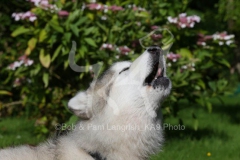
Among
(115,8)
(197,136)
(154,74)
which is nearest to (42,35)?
(115,8)

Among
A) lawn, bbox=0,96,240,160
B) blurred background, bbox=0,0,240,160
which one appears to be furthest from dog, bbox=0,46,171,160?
blurred background, bbox=0,0,240,160

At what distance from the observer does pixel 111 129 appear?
4.57m

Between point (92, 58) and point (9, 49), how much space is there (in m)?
3.17

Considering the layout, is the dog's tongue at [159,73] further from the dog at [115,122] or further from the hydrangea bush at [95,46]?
the hydrangea bush at [95,46]

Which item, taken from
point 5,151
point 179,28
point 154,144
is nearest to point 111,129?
point 154,144

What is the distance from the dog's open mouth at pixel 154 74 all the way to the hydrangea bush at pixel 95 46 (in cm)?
249

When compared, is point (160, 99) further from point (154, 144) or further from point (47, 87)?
point (47, 87)

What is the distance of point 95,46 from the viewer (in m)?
7.56

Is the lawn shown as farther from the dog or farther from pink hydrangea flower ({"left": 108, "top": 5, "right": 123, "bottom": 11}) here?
pink hydrangea flower ({"left": 108, "top": 5, "right": 123, "bottom": 11})

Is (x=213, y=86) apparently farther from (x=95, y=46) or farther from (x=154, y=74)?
(x=154, y=74)

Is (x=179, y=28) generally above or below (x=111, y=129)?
below

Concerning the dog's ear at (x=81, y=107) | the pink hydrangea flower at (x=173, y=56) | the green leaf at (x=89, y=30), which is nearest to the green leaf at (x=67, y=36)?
the green leaf at (x=89, y=30)

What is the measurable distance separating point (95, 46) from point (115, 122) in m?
3.06

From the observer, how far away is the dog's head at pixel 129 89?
15.4 ft
